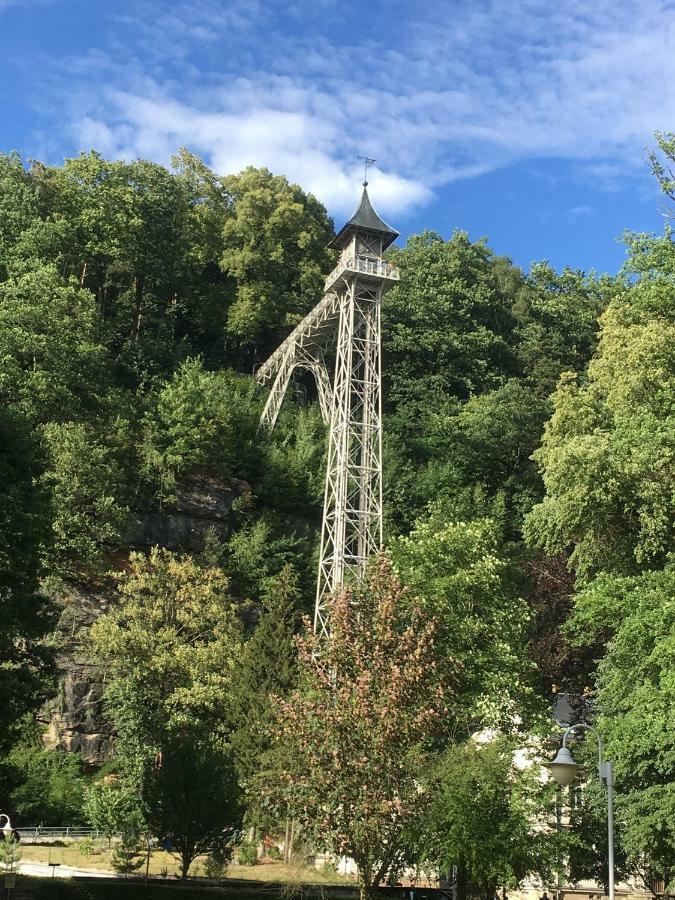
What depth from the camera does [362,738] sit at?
55.2 ft

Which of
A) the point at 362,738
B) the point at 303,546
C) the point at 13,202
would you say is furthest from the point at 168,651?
the point at 13,202

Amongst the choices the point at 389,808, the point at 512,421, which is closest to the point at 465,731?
the point at 389,808

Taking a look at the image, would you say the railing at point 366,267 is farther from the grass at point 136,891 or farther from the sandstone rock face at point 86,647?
the grass at point 136,891

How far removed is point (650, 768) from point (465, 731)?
5.06 metres

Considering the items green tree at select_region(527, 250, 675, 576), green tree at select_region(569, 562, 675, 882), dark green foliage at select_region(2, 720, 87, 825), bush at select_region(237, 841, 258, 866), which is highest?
green tree at select_region(527, 250, 675, 576)

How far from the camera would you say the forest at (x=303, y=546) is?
19.2 m

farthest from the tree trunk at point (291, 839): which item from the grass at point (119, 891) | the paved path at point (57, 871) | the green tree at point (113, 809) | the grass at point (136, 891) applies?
the grass at point (119, 891)

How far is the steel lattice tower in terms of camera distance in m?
33.2

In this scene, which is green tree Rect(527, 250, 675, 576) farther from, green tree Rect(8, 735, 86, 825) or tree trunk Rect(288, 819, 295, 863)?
green tree Rect(8, 735, 86, 825)

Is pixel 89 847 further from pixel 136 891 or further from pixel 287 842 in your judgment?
pixel 136 891

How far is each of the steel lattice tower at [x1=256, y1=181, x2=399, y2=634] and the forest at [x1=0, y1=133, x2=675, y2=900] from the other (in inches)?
77.1

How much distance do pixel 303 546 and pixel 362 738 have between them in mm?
20466

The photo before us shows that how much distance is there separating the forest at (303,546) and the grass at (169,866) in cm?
123

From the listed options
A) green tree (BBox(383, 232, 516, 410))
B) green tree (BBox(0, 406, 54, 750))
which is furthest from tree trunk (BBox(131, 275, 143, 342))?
green tree (BBox(0, 406, 54, 750))
